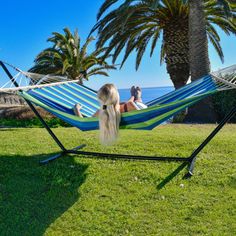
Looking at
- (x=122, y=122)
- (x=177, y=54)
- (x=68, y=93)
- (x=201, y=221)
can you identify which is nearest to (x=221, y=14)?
(x=177, y=54)

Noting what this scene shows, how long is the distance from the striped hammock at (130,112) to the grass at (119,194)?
2.06 feet

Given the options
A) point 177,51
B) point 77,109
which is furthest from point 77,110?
point 177,51

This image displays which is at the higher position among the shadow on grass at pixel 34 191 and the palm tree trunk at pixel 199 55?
the palm tree trunk at pixel 199 55

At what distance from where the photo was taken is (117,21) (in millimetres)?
8711

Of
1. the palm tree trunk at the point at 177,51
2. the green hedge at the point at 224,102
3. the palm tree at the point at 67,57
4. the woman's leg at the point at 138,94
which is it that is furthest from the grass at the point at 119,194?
the palm tree at the point at 67,57

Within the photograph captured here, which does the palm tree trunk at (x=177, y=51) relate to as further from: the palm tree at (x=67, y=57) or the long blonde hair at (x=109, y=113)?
the long blonde hair at (x=109, y=113)

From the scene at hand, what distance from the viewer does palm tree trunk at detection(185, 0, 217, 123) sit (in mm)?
8109

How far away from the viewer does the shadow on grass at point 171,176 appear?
11.1 ft

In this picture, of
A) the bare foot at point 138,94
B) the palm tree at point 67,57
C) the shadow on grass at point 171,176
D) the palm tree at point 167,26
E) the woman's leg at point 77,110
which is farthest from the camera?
the palm tree at point 67,57

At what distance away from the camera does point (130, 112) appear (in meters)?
3.26

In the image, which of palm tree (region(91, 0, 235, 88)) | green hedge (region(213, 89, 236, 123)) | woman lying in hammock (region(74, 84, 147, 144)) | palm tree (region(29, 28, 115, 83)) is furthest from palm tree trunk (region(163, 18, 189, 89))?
woman lying in hammock (region(74, 84, 147, 144))

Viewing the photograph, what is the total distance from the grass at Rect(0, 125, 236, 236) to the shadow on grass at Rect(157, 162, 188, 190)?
0.9 inches

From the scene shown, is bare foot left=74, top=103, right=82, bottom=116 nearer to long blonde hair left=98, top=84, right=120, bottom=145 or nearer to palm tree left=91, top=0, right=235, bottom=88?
long blonde hair left=98, top=84, right=120, bottom=145

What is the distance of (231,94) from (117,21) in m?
3.63
